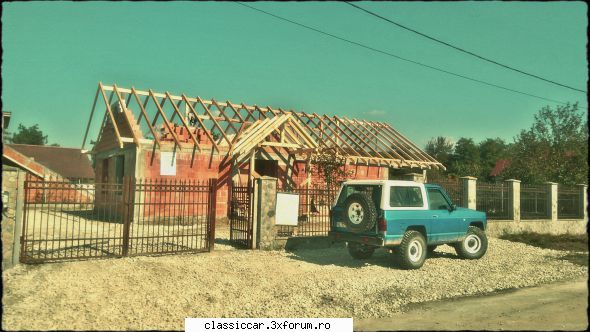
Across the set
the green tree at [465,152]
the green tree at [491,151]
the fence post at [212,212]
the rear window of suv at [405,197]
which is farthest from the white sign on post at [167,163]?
the green tree at [491,151]

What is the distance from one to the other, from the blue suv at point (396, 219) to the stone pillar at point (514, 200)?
26.1 feet

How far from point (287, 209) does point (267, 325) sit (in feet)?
19.3

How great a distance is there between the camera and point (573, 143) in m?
28.5

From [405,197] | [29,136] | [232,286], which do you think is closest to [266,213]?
[405,197]

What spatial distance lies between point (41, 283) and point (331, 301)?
4.91m

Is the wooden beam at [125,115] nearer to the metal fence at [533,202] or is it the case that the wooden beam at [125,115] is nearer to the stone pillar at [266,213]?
the stone pillar at [266,213]

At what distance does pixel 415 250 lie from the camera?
9891 millimetres

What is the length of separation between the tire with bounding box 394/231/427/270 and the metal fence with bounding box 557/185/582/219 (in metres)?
13.6

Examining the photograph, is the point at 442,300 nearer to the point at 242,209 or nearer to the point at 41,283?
the point at 242,209

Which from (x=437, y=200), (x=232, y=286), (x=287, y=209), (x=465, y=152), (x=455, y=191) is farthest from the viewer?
(x=465, y=152)

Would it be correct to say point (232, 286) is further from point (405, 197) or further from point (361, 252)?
point (405, 197)

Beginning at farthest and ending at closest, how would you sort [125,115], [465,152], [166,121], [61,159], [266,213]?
[465,152]
[61,159]
[125,115]
[166,121]
[266,213]

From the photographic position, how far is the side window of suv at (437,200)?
34.2 feet

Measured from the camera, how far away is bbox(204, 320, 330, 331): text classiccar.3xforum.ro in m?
5.88
